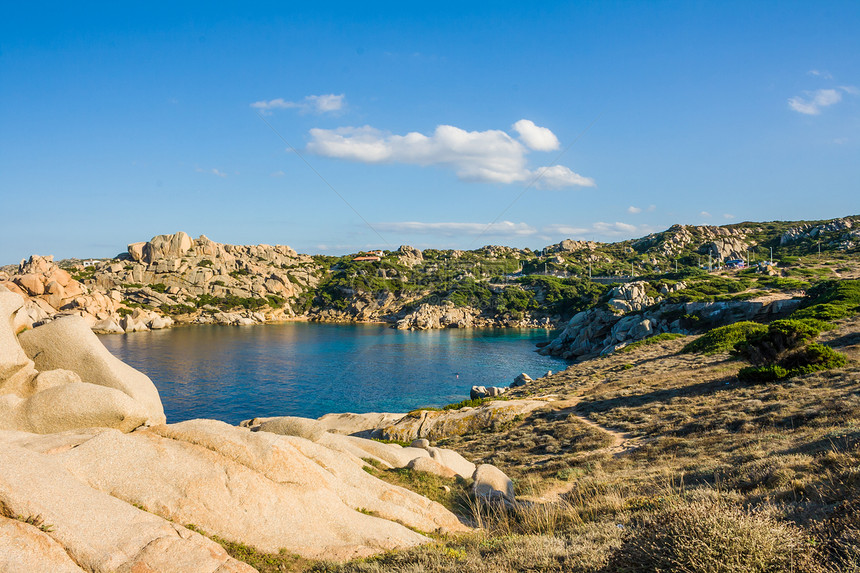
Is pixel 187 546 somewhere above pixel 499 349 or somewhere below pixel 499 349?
above

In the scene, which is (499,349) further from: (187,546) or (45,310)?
(45,310)

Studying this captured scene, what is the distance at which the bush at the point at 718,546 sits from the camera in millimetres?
4836

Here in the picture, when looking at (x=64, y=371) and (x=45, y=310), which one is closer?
(x=64, y=371)

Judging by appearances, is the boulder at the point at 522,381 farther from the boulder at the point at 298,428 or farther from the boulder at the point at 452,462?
the boulder at the point at 298,428

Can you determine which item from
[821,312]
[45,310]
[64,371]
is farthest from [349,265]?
[64,371]

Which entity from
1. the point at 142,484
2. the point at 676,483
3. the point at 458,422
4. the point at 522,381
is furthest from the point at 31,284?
the point at 676,483

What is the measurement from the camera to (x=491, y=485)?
1379 cm

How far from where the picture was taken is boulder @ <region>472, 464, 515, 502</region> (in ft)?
42.5

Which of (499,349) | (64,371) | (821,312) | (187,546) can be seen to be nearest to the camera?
(187,546)

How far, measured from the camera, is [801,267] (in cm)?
9994

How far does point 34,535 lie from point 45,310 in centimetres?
12121

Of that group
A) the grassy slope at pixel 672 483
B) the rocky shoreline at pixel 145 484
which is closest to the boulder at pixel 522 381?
the grassy slope at pixel 672 483

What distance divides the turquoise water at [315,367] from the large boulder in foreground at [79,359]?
99.6ft

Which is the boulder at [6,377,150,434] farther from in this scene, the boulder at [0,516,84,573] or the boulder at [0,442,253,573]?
the boulder at [0,516,84,573]
